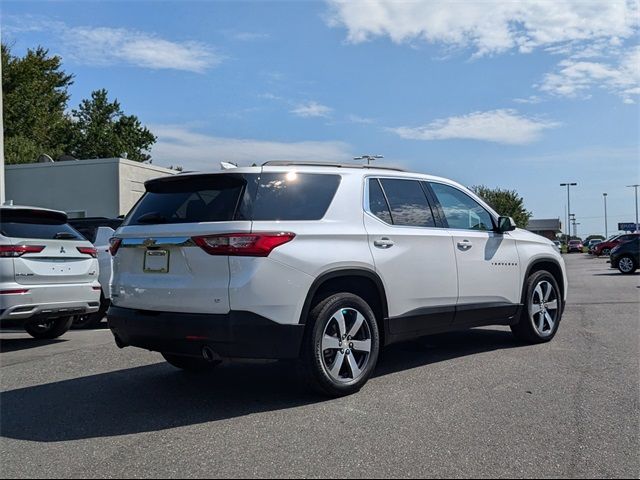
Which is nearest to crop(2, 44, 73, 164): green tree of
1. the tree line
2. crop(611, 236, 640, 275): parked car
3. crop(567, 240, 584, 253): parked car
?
the tree line

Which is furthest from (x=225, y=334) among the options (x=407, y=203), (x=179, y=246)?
(x=407, y=203)

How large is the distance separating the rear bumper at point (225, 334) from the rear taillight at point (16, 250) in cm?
341

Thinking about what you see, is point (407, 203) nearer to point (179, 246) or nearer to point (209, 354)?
point (179, 246)

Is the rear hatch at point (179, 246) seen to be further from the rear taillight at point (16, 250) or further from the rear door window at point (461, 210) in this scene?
the rear taillight at point (16, 250)


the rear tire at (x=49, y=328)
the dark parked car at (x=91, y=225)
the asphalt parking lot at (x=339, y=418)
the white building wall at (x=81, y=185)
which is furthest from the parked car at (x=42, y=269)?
the white building wall at (x=81, y=185)

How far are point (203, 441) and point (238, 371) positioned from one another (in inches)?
84.1

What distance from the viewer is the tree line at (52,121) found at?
38375mm

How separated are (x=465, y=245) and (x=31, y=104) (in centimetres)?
4053

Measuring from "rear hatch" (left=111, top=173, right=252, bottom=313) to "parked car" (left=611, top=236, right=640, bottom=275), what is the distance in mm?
21642

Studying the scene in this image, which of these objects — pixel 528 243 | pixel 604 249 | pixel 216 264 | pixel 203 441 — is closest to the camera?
pixel 203 441

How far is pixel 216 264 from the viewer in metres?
4.62

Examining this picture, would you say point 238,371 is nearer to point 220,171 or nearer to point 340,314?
point 340,314

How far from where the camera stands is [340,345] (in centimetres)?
505

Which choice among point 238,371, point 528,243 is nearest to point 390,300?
point 238,371
